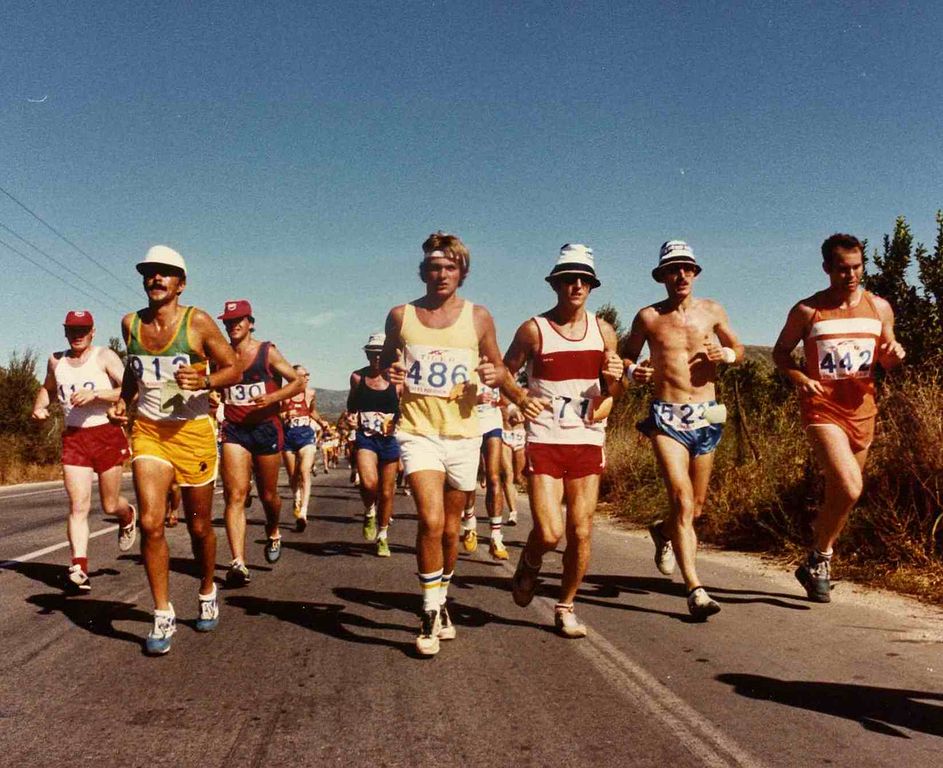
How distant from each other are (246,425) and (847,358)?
481 centimetres

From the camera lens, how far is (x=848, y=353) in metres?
6.24

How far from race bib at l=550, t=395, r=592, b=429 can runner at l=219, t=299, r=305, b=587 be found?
248cm

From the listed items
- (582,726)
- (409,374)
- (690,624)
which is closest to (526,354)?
(409,374)

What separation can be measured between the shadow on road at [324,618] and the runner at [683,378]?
210 centimetres

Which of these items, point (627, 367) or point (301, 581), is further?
point (301, 581)

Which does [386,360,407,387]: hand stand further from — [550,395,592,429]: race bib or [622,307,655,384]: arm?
[622,307,655,384]: arm

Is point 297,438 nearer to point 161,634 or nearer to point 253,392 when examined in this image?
point 253,392

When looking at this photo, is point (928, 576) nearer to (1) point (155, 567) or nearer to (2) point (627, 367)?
(2) point (627, 367)

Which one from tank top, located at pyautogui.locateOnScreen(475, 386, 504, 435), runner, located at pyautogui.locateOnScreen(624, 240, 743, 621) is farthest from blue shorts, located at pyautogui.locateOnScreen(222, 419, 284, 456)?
runner, located at pyautogui.locateOnScreen(624, 240, 743, 621)

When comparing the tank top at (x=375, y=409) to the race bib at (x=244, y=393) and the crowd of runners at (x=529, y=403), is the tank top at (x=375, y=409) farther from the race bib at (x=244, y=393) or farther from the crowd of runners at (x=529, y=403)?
the crowd of runners at (x=529, y=403)

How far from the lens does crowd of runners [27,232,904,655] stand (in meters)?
5.19

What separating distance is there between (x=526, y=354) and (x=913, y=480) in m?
3.89

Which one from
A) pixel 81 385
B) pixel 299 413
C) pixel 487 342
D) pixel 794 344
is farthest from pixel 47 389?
pixel 794 344

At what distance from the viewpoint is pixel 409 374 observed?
5234mm
